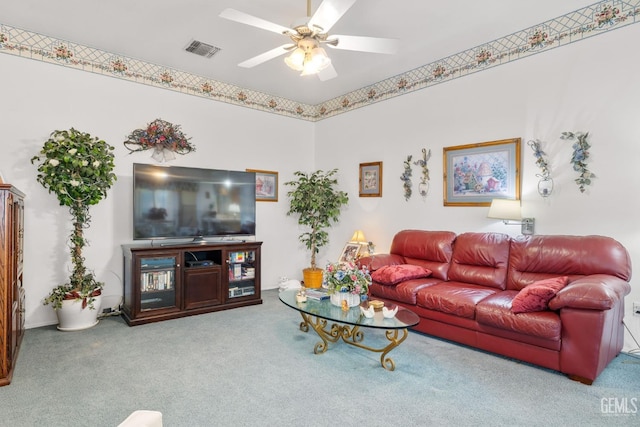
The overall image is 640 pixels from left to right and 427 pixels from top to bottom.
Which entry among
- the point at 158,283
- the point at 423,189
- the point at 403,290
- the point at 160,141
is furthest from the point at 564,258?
the point at 160,141

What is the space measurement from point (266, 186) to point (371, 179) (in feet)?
5.33

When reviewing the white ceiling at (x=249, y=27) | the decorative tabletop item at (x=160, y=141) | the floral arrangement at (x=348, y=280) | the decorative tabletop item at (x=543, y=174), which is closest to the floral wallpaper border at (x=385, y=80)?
the white ceiling at (x=249, y=27)

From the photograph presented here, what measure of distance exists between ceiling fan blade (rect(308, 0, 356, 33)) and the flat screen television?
2521 millimetres

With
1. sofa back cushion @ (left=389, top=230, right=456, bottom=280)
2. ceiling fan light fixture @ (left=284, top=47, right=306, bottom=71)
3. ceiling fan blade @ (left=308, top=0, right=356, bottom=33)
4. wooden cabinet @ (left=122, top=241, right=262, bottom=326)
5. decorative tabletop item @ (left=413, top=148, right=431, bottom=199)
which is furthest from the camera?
decorative tabletop item @ (left=413, top=148, right=431, bottom=199)

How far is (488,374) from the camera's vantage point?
2629mm

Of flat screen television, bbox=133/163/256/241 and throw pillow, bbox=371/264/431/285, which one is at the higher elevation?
flat screen television, bbox=133/163/256/241

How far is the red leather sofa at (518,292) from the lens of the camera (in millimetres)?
2471

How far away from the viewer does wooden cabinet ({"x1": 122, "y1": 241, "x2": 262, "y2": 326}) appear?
380 centimetres

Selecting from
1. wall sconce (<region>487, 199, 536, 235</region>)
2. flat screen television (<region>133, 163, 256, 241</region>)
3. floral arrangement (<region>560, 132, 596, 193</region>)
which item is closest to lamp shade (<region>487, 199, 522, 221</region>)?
wall sconce (<region>487, 199, 536, 235</region>)

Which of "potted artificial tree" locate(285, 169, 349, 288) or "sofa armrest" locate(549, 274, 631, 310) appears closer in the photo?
"sofa armrest" locate(549, 274, 631, 310)

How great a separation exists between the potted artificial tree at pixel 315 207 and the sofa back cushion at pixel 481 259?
2.05m

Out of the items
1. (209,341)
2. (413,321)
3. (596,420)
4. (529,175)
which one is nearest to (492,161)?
(529,175)

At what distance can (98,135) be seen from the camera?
4.05 m

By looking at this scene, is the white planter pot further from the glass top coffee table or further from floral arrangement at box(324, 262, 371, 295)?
floral arrangement at box(324, 262, 371, 295)
